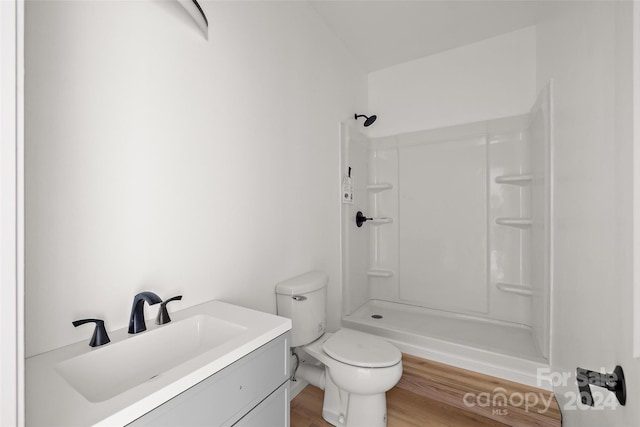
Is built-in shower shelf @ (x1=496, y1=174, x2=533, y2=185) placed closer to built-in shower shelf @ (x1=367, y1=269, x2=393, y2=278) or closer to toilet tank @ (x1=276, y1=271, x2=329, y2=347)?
built-in shower shelf @ (x1=367, y1=269, x2=393, y2=278)

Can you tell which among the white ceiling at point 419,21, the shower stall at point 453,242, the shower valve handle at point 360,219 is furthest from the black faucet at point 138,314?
the white ceiling at point 419,21

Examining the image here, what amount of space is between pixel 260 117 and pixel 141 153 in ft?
2.19

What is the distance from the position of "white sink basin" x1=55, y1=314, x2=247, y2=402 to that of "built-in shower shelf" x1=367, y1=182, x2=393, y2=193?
6.75 ft

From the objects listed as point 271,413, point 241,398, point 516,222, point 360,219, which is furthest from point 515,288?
point 241,398

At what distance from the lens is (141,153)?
100 cm

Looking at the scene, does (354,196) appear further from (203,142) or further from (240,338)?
(240,338)

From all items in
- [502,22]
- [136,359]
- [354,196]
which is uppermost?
[502,22]

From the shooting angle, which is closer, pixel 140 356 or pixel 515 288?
pixel 140 356

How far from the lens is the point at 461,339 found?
2.02 metres

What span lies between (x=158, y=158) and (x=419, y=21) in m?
2.12

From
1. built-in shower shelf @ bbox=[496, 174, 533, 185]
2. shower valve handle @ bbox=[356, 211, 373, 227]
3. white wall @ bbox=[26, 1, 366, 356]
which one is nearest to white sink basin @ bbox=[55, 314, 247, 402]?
white wall @ bbox=[26, 1, 366, 356]

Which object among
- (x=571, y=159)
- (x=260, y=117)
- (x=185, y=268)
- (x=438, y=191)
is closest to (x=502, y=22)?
(x=438, y=191)

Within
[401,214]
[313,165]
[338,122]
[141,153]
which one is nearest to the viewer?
[141,153]

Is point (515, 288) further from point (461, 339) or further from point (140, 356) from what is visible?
point (140, 356)
